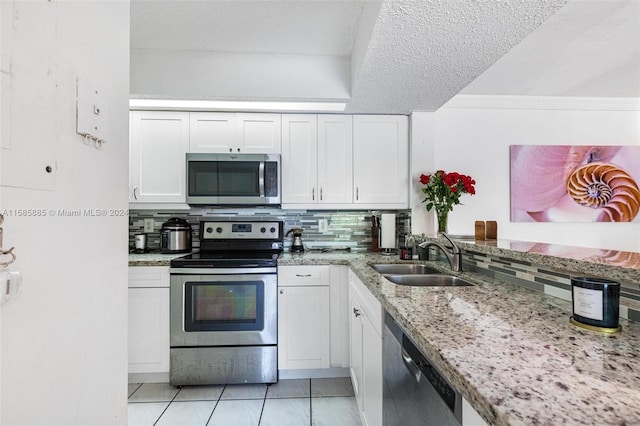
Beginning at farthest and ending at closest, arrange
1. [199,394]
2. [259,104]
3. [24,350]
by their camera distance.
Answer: [259,104], [199,394], [24,350]

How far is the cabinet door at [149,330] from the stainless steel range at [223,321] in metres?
0.07

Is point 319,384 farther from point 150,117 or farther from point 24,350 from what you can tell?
point 150,117

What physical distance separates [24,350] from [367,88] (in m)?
2.12

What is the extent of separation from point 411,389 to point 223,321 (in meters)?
1.58

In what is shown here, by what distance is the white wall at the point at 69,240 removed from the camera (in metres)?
0.53

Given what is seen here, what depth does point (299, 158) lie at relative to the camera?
260 centimetres

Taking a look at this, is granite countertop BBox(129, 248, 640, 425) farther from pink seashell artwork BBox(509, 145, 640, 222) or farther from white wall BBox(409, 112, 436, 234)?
pink seashell artwork BBox(509, 145, 640, 222)

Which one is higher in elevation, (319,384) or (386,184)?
(386,184)

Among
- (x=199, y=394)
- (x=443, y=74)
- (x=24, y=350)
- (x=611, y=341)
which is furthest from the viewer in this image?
(x=199, y=394)

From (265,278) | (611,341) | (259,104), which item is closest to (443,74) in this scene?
(259,104)

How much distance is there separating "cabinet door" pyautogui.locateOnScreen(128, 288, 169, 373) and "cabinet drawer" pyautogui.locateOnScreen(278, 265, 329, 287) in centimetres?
84

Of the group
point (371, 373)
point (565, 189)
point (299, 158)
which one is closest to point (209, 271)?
point (299, 158)

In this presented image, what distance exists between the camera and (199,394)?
2080 millimetres

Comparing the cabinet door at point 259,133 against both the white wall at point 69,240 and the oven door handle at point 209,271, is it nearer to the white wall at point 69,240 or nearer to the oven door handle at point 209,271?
the oven door handle at point 209,271
